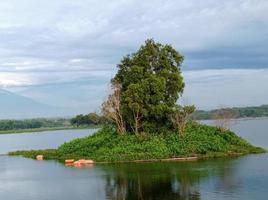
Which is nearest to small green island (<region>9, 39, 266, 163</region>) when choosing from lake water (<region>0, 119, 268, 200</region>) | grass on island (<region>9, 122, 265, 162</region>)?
grass on island (<region>9, 122, 265, 162</region>)

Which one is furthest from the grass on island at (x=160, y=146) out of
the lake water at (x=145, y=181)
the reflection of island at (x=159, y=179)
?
the reflection of island at (x=159, y=179)

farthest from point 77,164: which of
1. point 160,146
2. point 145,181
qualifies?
point 145,181

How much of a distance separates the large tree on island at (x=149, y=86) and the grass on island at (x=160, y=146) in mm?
1829

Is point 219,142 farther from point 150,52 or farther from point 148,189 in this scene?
point 148,189

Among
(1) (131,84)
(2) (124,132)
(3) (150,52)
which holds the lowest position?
(2) (124,132)

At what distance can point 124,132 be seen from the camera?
52.8 meters

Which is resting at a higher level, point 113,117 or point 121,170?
point 113,117

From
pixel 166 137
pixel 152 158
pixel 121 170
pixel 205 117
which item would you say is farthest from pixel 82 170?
pixel 205 117

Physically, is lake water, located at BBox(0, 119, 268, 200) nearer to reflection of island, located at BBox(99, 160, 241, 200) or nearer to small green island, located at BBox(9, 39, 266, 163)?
reflection of island, located at BBox(99, 160, 241, 200)

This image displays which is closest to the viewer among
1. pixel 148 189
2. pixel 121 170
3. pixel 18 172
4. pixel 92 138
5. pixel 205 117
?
pixel 148 189

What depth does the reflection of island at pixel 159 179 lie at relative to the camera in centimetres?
3070

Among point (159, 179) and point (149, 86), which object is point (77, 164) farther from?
point (159, 179)

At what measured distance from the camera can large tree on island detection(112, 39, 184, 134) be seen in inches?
1957

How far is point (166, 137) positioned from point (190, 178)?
15.1 metres
